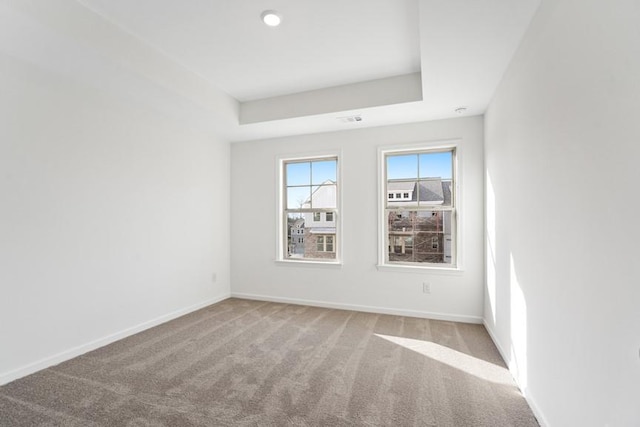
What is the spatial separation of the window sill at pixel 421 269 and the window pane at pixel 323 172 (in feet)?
4.57

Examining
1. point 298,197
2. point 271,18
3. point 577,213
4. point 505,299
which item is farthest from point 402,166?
point 577,213

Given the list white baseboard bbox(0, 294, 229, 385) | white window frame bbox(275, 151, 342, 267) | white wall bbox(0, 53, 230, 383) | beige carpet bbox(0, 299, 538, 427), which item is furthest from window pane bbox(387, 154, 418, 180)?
white baseboard bbox(0, 294, 229, 385)

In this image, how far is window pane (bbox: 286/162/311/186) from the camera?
171 inches

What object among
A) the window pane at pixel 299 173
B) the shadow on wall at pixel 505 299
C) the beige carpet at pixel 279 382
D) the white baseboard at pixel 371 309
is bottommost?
the beige carpet at pixel 279 382

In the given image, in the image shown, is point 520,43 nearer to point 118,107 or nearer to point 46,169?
point 118,107

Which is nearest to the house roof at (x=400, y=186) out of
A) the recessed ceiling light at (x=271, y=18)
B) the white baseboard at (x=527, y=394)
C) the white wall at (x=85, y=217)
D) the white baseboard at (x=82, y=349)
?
the white baseboard at (x=527, y=394)

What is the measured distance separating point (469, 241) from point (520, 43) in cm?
210

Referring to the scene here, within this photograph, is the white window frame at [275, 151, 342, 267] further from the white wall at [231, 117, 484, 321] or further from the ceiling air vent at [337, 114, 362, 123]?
the ceiling air vent at [337, 114, 362, 123]

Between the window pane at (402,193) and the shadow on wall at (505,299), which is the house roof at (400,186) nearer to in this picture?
the window pane at (402,193)

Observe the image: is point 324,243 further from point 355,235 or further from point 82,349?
point 82,349

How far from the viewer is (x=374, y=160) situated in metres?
3.86

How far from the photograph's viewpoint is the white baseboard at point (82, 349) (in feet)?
7.22

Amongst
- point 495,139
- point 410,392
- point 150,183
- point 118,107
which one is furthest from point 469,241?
point 118,107

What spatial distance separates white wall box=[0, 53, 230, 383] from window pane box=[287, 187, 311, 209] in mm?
1322
